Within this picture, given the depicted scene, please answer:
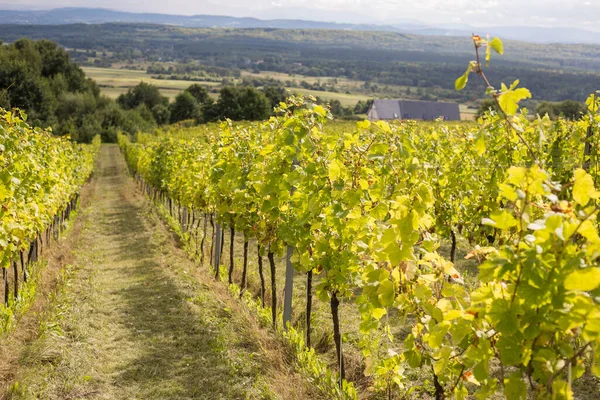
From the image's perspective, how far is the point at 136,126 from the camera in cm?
5550

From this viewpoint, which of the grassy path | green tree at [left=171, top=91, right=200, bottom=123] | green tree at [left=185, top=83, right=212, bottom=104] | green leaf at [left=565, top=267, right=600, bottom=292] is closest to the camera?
green leaf at [left=565, top=267, right=600, bottom=292]

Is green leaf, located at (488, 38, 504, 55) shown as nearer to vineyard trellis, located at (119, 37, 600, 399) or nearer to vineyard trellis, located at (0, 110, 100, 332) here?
vineyard trellis, located at (119, 37, 600, 399)

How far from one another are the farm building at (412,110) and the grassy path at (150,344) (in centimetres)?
5440

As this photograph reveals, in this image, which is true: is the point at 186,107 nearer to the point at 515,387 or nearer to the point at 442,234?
the point at 442,234

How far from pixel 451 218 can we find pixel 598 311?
619 centimetres

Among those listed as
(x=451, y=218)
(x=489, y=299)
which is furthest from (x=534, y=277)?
(x=451, y=218)

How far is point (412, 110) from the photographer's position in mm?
67625

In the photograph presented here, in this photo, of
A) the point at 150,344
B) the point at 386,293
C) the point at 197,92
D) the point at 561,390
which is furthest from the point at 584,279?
the point at 197,92

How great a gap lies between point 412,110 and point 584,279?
67.9 metres

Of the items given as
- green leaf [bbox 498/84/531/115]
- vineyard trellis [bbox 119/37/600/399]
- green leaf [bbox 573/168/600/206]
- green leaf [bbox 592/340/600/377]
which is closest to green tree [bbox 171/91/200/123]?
vineyard trellis [bbox 119/37/600/399]

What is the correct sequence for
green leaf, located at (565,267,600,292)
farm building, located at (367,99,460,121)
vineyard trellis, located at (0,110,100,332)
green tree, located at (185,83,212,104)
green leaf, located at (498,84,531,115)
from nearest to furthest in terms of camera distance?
green leaf, located at (565,267,600,292) → green leaf, located at (498,84,531,115) → vineyard trellis, located at (0,110,100,332) → farm building, located at (367,99,460,121) → green tree, located at (185,83,212,104)

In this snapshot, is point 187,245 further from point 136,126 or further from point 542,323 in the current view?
point 136,126

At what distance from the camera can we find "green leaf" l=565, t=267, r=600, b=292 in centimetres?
188

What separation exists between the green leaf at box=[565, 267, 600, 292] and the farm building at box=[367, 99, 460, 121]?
60.3m
